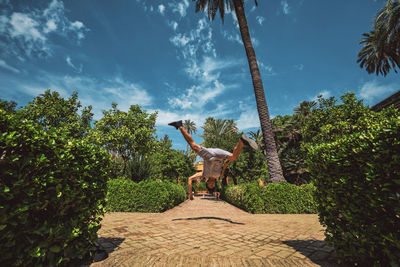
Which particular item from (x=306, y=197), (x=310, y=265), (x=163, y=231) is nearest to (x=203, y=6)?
(x=306, y=197)

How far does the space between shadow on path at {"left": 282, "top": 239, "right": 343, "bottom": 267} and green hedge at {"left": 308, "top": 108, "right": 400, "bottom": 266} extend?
0.25 meters

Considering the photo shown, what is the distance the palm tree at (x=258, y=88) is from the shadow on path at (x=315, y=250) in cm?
749

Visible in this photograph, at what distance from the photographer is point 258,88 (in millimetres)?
12891

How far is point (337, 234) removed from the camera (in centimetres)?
304

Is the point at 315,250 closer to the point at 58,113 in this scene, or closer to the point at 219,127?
the point at 58,113

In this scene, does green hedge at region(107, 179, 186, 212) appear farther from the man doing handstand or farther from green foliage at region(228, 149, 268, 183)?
green foliage at region(228, 149, 268, 183)

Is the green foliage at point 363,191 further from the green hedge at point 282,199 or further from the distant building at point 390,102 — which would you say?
the distant building at point 390,102

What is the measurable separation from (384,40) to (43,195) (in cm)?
2229

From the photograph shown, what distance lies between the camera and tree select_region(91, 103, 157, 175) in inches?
920

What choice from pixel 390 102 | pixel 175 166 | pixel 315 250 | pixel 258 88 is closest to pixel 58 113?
pixel 175 166

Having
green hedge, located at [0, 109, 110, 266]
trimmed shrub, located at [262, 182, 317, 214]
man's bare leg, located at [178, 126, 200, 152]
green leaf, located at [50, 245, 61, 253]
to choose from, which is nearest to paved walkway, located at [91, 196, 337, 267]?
green hedge, located at [0, 109, 110, 266]

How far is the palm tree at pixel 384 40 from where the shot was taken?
503 inches

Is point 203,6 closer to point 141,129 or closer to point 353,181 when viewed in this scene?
point 141,129

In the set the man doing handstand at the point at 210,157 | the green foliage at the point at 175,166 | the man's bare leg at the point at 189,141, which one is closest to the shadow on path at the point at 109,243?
the man doing handstand at the point at 210,157
